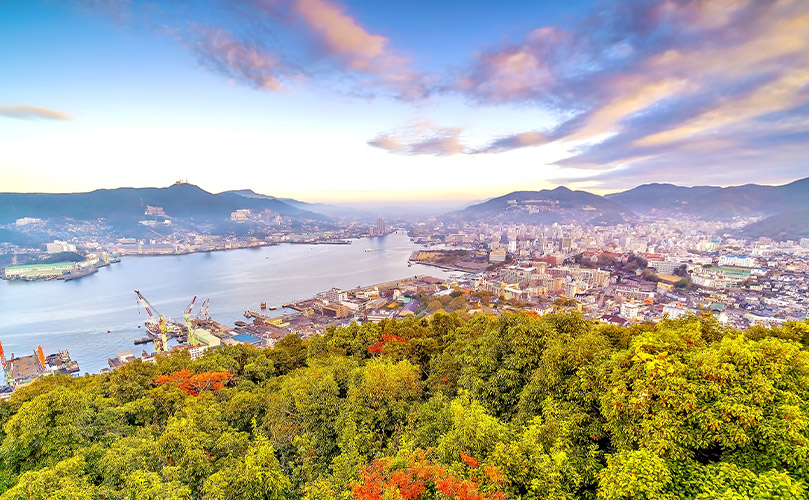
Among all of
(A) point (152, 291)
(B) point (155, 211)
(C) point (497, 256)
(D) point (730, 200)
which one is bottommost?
(A) point (152, 291)

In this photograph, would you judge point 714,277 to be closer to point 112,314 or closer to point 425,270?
point 425,270

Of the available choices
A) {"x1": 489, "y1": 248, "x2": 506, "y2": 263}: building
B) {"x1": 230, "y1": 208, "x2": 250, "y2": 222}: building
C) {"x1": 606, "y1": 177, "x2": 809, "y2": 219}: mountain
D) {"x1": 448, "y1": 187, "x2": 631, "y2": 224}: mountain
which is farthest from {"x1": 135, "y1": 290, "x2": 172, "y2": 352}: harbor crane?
{"x1": 230, "y1": 208, "x2": 250, "y2": 222}: building

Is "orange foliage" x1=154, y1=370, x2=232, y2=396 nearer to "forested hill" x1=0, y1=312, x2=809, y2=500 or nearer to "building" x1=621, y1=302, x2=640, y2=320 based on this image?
"forested hill" x1=0, y1=312, x2=809, y2=500

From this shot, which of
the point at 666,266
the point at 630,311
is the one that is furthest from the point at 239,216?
the point at 630,311

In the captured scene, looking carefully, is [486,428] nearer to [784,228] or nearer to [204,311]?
[204,311]

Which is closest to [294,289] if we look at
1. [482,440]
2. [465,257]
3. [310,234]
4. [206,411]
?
[465,257]

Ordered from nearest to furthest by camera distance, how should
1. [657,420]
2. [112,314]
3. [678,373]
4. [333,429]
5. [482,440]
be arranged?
1. [657,420]
2. [678,373]
3. [482,440]
4. [333,429]
5. [112,314]
